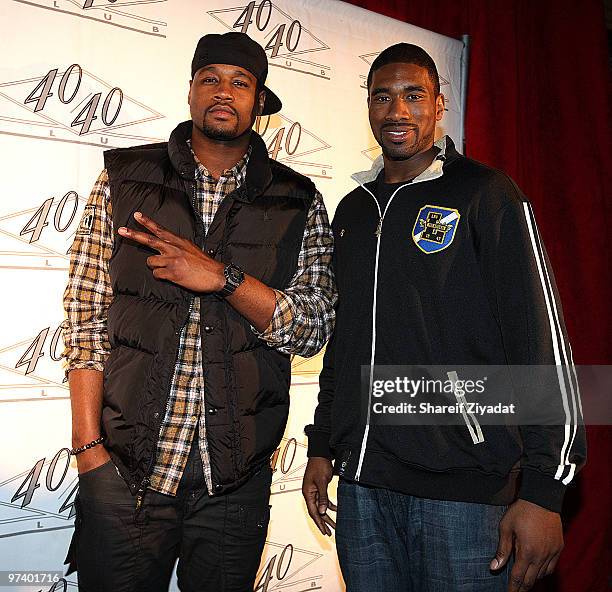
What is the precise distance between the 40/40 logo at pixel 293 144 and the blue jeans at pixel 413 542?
1.28 metres

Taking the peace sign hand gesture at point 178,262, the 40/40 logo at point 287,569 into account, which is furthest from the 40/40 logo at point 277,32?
the 40/40 logo at point 287,569

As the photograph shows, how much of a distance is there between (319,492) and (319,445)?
0.39ft

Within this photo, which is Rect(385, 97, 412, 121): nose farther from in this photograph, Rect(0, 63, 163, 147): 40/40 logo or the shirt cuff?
Rect(0, 63, 163, 147): 40/40 logo

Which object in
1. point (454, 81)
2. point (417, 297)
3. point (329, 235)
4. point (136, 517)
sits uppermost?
point (454, 81)

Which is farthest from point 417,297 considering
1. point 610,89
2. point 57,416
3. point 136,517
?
point 610,89

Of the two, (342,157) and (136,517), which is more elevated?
(342,157)

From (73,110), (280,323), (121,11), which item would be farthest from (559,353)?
(121,11)

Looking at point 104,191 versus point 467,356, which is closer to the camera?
point 467,356

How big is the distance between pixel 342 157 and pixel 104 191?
1138 millimetres

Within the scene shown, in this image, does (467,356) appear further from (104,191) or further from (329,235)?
(104,191)

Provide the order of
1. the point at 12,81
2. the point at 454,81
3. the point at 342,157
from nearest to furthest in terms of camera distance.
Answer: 1. the point at 12,81
2. the point at 342,157
3. the point at 454,81

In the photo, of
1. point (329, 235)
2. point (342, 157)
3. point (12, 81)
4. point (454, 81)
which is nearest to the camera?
point (329, 235)

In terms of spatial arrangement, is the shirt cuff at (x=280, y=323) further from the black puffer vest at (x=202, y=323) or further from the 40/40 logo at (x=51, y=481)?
the 40/40 logo at (x=51, y=481)

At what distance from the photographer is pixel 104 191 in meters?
1.80
